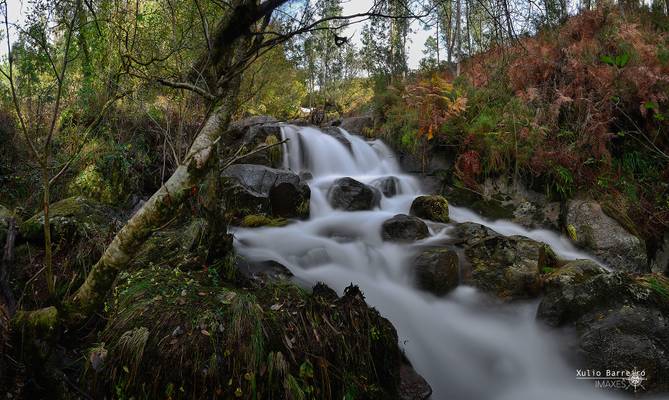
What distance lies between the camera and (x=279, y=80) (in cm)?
1836

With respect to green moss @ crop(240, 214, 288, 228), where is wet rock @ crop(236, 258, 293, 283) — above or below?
below

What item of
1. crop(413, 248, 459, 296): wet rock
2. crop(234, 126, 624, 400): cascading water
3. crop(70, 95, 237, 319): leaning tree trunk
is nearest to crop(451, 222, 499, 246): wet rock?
crop(234, 126, 624, 400): cascading water

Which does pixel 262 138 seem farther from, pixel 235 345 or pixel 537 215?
pixel 235 345

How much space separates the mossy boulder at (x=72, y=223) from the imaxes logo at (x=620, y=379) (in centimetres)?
508

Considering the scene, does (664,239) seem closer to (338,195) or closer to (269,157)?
(338,195)

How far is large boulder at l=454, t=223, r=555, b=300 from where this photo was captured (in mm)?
4574

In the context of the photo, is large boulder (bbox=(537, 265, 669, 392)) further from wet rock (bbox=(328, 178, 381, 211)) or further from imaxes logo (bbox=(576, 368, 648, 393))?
wet rock (bbox=(328, 178, 381, 211))

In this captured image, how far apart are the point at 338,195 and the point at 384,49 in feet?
38.3

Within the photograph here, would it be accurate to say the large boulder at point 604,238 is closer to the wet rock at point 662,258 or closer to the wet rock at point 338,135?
the wet rock at point 662,258

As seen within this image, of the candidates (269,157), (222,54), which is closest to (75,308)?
(222,54)

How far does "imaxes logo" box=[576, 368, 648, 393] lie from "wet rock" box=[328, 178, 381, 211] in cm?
472

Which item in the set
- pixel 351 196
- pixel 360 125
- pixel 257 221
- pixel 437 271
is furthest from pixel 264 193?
pixel 360 125

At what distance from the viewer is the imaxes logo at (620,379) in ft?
10.6

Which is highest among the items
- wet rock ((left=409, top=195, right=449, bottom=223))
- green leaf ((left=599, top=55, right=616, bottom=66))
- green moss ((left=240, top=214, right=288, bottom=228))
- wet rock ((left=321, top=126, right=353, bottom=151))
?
green leaf ((left=599, top=55, right=616, bottom=66))
